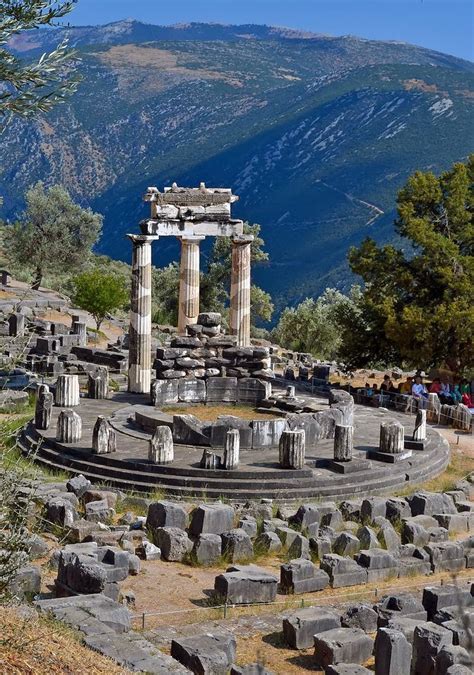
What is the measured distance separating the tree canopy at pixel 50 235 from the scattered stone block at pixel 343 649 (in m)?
48.7

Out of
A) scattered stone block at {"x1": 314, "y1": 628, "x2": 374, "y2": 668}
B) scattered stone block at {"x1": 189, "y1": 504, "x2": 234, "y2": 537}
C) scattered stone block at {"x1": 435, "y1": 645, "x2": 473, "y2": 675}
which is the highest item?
scattered stone block at {"x1": 189, "y1": 504, "x2": 234, "y2": 537}

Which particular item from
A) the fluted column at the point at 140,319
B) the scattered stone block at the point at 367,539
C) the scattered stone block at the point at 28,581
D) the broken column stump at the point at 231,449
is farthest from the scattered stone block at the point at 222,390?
the scattered stone block at the point at 28,581

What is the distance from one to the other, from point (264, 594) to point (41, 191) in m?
49.4

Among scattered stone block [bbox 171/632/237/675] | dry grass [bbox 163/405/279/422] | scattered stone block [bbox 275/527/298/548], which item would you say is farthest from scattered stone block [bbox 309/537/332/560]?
dry grass [bbox 163/405/279/422]

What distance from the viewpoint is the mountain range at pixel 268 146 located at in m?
104

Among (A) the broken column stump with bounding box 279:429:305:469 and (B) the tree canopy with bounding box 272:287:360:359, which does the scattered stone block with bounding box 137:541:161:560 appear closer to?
(A) the broken column stump with bounding box 279:429:305:469

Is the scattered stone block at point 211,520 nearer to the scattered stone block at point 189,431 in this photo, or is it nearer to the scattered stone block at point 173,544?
the scattered stone block at point 173,544

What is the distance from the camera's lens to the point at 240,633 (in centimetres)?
1568

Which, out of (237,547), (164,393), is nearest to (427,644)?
(237,547)

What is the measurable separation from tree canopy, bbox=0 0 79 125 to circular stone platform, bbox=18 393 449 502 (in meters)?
9.84

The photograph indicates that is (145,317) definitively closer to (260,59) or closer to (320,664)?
(320,664)

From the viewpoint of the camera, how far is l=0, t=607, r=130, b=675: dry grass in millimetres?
11453

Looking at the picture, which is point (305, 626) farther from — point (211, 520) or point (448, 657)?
point (211, 520)

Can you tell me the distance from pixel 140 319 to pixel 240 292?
4286 mm
